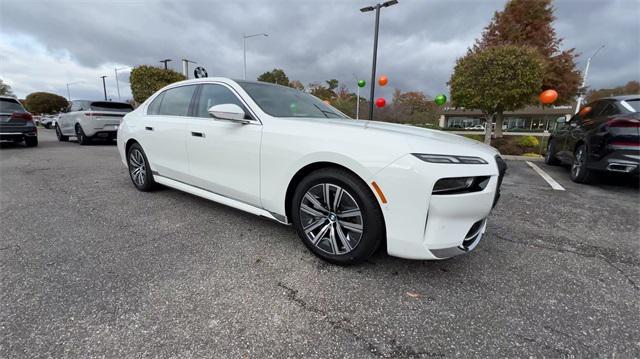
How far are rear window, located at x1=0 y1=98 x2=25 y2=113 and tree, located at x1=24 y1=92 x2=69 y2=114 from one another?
6860 cm

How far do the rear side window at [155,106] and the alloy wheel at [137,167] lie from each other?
1.95 feet

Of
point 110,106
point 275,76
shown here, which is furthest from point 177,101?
point 275,76

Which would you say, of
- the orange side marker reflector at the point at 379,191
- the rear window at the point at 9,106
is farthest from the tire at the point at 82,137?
the orange side marker reflector at the point at 379,191

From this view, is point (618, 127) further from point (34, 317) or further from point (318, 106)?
point (34, 317)

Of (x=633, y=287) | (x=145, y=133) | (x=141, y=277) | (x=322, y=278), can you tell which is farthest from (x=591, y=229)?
(x=145, y=133)

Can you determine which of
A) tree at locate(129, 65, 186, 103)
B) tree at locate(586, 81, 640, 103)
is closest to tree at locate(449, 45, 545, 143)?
tree at locate(129, 65, 186, 103)

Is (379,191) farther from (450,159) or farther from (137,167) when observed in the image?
(137,167)

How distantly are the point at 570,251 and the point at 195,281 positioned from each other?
10.5ft

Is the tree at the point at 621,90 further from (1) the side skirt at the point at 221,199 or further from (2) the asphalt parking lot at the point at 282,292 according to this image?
(1) the side skirt at the point at 221,199

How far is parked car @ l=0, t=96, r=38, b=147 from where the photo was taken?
325 inches

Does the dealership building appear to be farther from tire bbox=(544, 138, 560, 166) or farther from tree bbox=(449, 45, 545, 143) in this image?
tire bbox=(544, 138, 560, 166)

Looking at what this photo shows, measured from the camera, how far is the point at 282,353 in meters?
1.46

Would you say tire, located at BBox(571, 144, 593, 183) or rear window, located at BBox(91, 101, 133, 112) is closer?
tire, located at BBox(571, 144, 593, 183)

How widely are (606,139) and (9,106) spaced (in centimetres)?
1397
